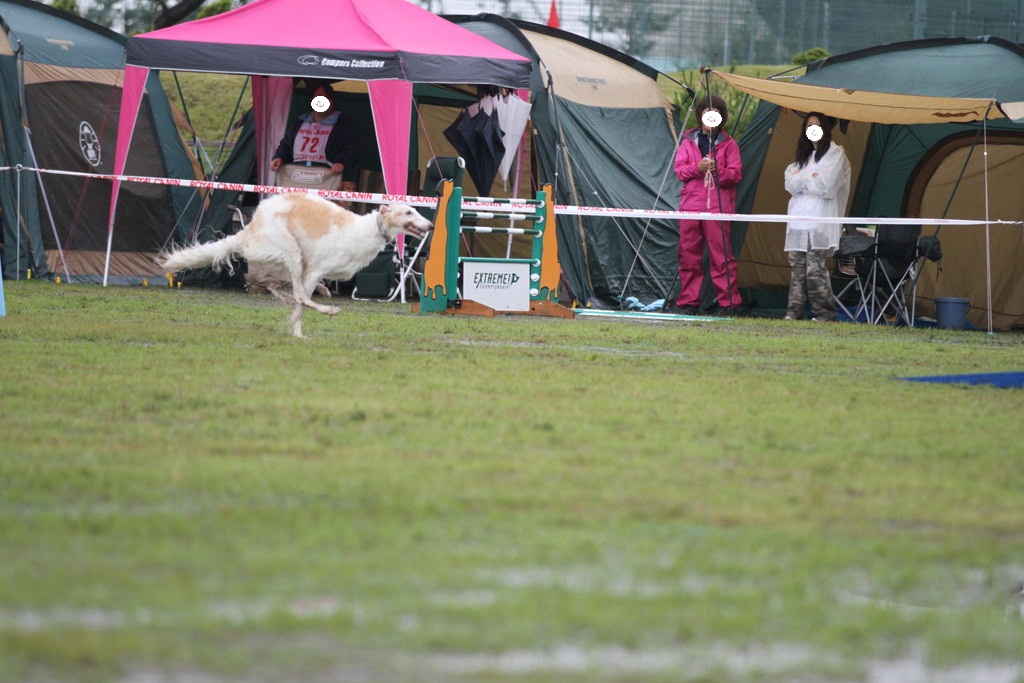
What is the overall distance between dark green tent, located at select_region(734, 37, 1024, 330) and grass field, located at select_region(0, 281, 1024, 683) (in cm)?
656

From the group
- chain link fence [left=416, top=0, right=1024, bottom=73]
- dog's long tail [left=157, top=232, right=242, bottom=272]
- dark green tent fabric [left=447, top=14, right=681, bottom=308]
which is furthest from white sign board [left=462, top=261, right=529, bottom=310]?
chain link fence [left=416, top=0, right=1024, bottom=73]

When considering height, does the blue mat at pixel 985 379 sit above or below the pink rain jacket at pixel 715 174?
below

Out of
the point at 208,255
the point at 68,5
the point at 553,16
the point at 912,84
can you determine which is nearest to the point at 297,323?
the point at 208,255

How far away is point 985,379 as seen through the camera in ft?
27.3

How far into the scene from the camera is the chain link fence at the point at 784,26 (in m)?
30.9

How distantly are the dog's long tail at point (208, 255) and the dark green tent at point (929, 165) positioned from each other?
19.9 ft

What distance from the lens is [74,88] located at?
1602 centimetres

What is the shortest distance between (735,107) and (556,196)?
33.3 feet

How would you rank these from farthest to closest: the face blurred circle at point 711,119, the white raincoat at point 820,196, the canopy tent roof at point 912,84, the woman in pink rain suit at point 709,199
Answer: the woman in pink rain suit at point 709,199 < the face blurred circle at point 711,119 < the white raincoat at point 820,196 < the canopy tent roof at point 912,84

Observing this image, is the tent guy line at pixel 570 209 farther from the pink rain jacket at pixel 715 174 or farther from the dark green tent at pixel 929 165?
the dark green tent at pixel 929 165

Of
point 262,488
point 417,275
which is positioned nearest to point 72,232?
point 417,275

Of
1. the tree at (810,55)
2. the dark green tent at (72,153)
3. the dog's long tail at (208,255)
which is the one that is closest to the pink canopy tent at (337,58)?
the dark green tent at (72,153)

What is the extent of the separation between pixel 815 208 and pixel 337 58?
501 cm

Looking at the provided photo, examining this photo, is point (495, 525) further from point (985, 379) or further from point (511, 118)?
point (511, 118)
